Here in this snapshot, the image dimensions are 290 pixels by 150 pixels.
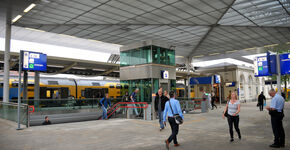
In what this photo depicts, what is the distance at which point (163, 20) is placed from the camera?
2297 cm

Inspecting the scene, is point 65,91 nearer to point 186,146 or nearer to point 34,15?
point 34,15

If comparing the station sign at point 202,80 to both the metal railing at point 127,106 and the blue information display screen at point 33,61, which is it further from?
the blue information display screen at point 33,61

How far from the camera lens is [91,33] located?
26.5 m

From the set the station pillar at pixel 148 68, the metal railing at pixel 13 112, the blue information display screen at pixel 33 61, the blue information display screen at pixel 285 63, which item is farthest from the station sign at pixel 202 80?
the metal railing at pixel 13 112

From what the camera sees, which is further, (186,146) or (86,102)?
(86,102)

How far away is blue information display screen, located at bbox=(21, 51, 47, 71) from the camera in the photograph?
19.1m

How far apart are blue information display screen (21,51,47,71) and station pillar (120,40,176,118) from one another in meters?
7.70

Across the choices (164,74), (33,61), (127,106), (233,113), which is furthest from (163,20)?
(233,113)

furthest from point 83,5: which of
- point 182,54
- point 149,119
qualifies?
point 182,54

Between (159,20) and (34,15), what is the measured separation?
11.5 meters

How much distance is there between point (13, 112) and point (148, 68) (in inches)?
335

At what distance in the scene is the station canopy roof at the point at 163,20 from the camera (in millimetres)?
18594

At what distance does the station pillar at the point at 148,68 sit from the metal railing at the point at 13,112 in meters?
7.26

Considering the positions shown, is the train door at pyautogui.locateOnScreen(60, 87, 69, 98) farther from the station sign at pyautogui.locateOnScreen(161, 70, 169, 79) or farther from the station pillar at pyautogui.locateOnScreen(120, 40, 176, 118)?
the station sign at pyautogui.locateOnScreen(161, 70, 169, 79)
